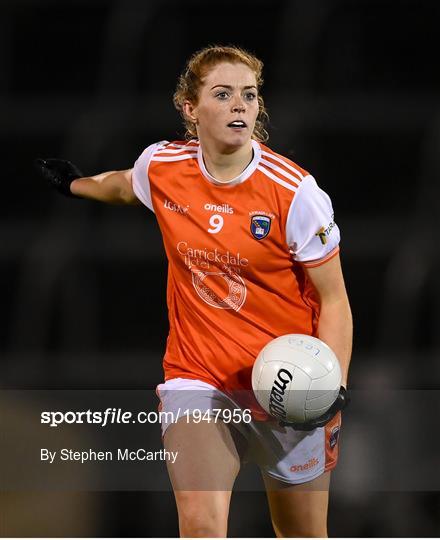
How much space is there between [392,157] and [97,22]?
1711 mm

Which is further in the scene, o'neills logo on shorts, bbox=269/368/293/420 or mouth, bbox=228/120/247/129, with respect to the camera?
mouth, bbox=228/120/247/129

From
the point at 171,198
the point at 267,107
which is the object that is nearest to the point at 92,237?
the point at 267,107

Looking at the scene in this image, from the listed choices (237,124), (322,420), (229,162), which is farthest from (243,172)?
(322,420)

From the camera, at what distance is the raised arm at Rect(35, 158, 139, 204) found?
155 inches

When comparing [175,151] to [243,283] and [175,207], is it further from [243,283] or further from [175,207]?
[243,283]

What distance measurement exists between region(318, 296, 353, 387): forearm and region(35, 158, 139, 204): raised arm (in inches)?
32.3

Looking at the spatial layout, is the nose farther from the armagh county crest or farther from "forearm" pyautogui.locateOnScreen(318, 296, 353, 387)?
"forearm" pyautogui.locateOnScreen(318, 296, 353, 387)

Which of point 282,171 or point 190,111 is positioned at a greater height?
point 190,111

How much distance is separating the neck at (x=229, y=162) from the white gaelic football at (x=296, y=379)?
1.89 ft

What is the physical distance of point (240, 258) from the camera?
3.53m

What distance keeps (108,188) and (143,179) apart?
21 cm

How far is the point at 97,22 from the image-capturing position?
5.88 metres

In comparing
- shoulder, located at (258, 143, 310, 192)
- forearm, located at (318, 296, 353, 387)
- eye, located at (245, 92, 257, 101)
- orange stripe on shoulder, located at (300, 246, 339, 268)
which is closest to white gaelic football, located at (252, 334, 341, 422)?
forearm, located at (318, 296, 353, 387)

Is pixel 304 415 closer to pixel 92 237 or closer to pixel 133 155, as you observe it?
pixel 92 237
